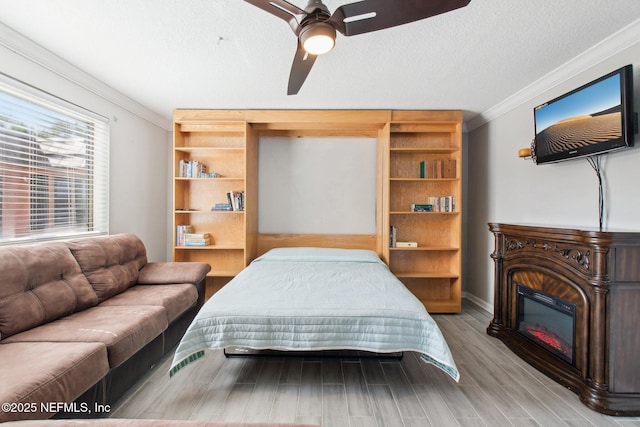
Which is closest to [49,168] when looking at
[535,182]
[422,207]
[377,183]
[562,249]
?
[377,183]

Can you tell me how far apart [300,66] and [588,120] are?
80.2 inches

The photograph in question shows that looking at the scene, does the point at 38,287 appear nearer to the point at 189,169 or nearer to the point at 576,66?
the point at 189,169

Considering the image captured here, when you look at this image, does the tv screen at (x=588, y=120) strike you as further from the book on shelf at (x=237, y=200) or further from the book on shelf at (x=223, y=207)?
the book on shelf at (x=223, y=207)

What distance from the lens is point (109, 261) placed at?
229 centimetres

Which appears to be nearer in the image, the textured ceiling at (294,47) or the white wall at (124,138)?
the textured ceiling at (294,47)

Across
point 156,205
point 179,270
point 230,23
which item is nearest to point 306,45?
point 230,23

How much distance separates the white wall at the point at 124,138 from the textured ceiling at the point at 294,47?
0.11 metres

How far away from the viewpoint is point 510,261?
8.04ft

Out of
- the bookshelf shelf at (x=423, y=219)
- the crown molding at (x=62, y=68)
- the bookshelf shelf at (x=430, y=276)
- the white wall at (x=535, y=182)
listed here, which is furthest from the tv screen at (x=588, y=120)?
the crown molding at (x=62, y=68)

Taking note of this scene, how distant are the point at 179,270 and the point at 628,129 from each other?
3.57 meters

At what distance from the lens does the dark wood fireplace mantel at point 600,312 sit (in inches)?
63.2

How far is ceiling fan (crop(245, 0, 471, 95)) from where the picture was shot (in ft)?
Result: 3.98

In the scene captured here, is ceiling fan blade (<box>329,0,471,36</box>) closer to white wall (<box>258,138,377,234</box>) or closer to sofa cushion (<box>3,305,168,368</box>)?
sofa cushion (<box>3,305,168,368</box>)

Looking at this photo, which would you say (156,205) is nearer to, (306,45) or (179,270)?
(179,270)
